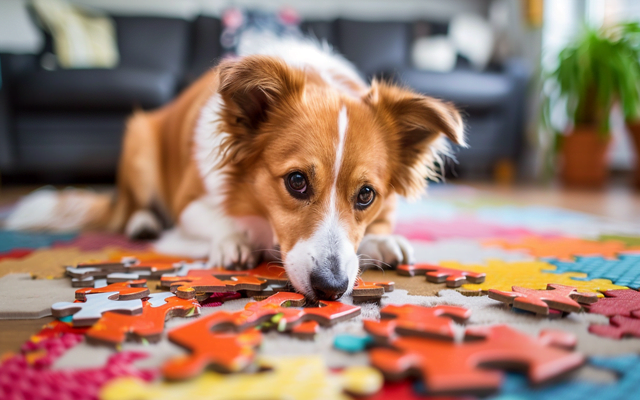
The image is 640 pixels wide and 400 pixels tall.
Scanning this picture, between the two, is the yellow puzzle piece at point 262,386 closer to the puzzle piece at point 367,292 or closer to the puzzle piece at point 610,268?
the puzzle piece at point 367,292

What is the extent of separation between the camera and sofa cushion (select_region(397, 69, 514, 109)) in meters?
4.93

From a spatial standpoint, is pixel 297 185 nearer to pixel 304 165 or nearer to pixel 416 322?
pixel 304 165

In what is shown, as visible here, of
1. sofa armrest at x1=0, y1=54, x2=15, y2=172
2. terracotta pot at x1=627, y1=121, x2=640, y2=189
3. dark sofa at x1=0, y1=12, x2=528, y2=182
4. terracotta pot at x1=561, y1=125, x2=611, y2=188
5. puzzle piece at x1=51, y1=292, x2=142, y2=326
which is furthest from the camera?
terracotta pot at x1=561, y1=125, x2=611, y2=188

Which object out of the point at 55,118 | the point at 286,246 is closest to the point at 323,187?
the point at 286,246

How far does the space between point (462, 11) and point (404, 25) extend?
191cm

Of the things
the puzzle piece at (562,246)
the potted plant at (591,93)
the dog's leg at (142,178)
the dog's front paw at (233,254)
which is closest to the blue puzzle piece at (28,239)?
the dog's leg at (142,178)

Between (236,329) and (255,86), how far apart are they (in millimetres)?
855

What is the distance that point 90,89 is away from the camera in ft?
13.8

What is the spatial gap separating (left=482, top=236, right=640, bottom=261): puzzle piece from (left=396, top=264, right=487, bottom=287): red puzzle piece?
54cm

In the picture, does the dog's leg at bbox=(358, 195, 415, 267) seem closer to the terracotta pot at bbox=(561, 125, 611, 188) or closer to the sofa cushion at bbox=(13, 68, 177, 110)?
the sofa cushion at bbox=(13, 68, 177, 110)

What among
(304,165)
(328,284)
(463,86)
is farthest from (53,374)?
(463,86)

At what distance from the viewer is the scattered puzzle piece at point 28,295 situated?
1.09 meters

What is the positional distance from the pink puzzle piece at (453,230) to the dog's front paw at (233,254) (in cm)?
92

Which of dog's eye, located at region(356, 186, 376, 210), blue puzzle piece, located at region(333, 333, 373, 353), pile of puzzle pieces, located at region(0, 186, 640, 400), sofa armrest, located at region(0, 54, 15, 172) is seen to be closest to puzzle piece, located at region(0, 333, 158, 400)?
pile of puzzle pieces, located at region(0, 186, 640, 400)
